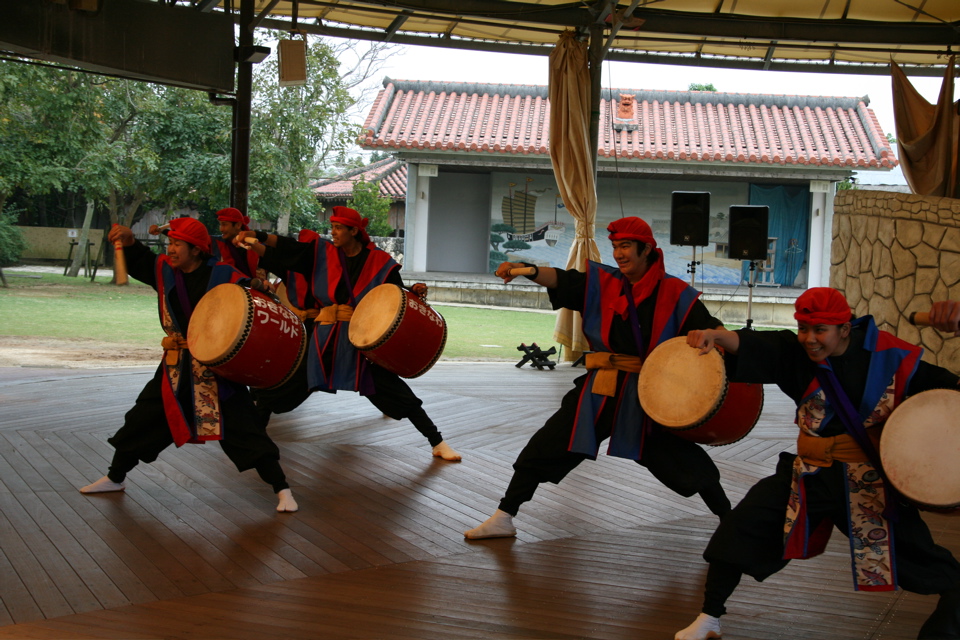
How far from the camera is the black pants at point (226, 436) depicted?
3.29 metres

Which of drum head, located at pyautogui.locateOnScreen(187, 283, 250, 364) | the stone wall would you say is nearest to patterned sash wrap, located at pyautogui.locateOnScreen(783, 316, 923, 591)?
drum head, located at pyautogui.locateOnScreen(187, 283, 250, 364)

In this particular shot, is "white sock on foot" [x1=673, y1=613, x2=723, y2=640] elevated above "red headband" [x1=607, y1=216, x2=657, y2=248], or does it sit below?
below

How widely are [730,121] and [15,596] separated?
42.8ft

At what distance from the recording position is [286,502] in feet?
10.9

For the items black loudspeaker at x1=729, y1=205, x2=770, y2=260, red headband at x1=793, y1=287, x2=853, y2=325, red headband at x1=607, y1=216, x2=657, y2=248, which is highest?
black loudspeaker at x1=729, y1=205, x2=770, y2=260

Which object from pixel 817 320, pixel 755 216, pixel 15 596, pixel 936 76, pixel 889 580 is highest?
pixel 936 76

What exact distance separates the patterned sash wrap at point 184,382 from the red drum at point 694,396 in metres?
1.55

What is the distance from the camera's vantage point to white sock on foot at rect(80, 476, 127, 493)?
343cm

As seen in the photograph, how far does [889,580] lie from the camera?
7.00ft

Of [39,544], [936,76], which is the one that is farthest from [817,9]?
[39,544]

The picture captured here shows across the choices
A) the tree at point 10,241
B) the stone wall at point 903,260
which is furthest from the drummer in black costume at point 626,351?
the tree at point 10,241

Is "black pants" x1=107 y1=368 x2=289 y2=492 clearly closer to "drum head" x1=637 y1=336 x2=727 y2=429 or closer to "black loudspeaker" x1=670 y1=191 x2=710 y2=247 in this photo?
"drum head" x1=637 y1=336 x2=727 y2=429

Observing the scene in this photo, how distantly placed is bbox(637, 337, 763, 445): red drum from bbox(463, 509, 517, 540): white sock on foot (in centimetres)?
68

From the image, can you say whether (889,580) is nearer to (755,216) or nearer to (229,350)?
(229,350)
